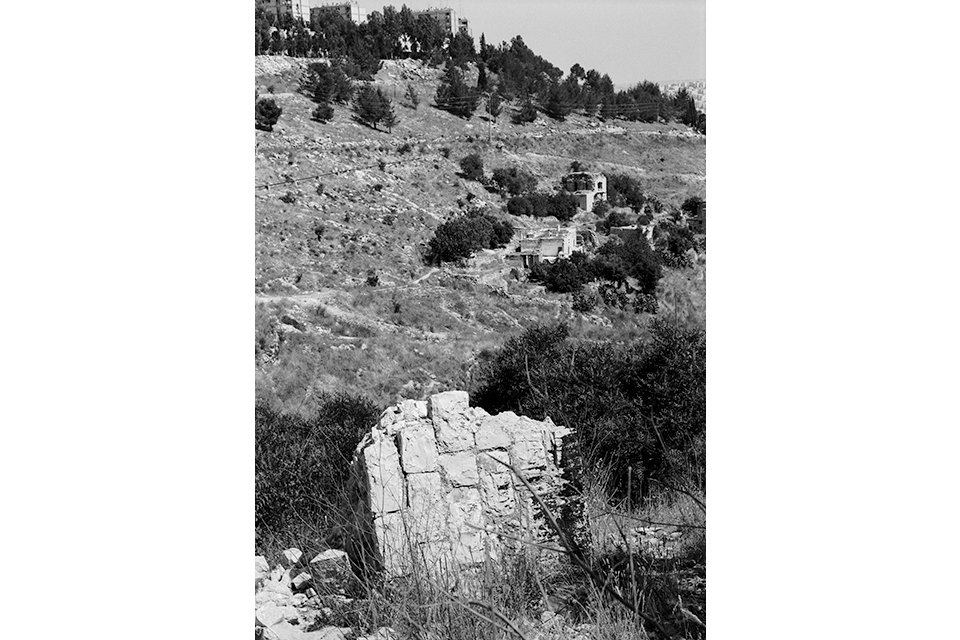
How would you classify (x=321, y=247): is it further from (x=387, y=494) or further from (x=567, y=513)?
(x=567, y=513)

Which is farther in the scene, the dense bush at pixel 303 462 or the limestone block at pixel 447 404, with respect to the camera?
the dense bush at pixel 303 462

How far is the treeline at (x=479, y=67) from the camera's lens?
4.57m

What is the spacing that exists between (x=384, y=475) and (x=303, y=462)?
55cm

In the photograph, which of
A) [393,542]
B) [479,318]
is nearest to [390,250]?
[479,318]

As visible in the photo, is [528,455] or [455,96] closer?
[528,455]

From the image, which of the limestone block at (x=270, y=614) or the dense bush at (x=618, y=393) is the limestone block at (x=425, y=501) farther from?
the limestone block at (x=270, y=614)

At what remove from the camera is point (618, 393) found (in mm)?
4641

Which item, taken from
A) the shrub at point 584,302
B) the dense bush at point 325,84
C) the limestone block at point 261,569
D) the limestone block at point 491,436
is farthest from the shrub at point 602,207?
the limestone block at point 261,569

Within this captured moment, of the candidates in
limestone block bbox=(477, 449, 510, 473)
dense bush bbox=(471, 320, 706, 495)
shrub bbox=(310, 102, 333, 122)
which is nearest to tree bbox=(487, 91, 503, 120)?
shrub bbox=(310, 102, 333, 122)

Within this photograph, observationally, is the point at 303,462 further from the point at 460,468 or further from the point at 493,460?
the point at 493,460

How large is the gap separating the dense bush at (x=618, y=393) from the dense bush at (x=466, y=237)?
51 centimetres

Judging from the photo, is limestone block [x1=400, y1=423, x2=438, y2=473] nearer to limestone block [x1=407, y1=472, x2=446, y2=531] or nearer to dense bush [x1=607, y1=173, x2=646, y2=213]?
limestone block [x1=407, y1=472, x2=446, y2=531]

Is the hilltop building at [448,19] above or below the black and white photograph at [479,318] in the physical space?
above

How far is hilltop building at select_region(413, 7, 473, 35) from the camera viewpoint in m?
4.71
